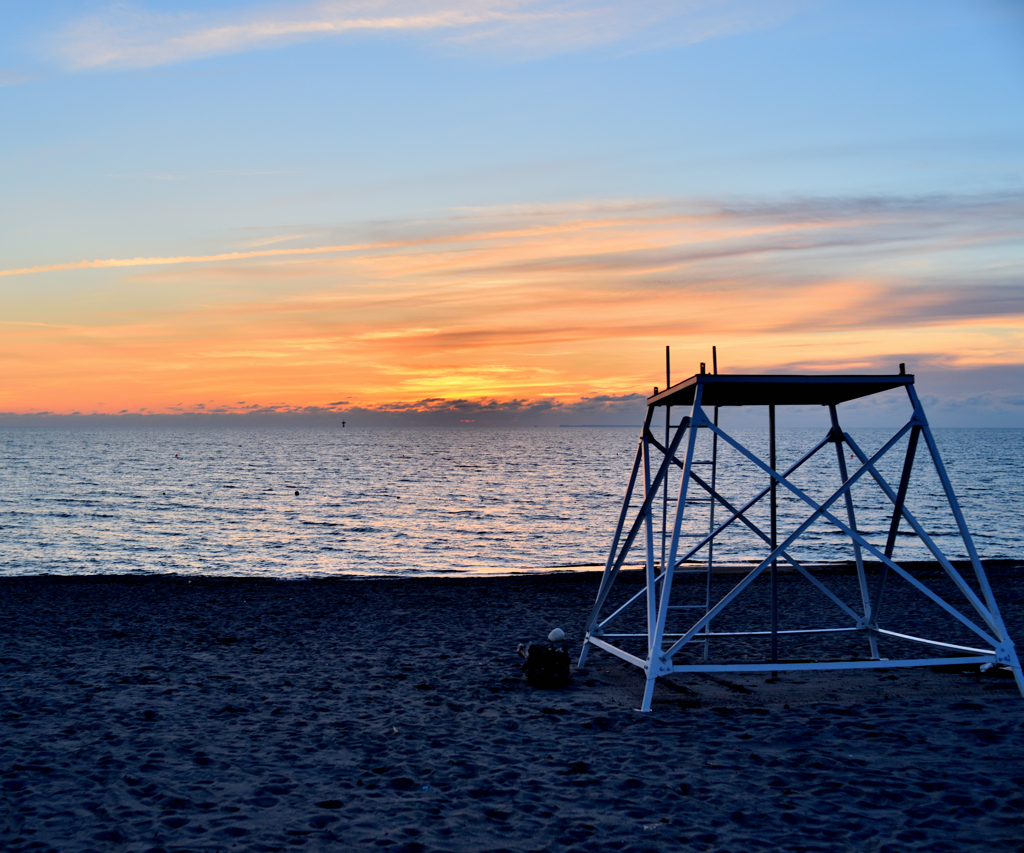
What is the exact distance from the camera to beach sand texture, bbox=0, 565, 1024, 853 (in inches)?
249

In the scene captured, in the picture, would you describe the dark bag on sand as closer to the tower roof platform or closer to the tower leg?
the tower leg

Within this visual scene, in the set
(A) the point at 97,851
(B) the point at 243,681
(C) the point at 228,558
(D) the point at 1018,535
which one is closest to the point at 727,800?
(A) the point at 97,851

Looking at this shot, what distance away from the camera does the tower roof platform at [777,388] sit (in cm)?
939

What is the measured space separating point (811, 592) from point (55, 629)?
18.8m

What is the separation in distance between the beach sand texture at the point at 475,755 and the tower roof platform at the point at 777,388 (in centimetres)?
396

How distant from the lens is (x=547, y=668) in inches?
437

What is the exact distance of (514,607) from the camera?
19.5 metres

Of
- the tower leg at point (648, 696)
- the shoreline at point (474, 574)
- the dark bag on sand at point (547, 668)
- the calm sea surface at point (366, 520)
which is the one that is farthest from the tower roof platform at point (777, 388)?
the calm sea surface at point (366, 520)

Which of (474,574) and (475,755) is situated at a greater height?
(475,755)

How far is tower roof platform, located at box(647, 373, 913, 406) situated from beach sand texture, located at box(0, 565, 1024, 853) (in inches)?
156

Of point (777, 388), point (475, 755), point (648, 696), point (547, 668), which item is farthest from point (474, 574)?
point (475, 755)

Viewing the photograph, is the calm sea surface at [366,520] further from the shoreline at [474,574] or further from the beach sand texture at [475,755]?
the beach sand texture at [475,755]

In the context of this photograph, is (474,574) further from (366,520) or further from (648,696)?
(366,520)

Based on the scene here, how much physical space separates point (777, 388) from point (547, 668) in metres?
5.08
